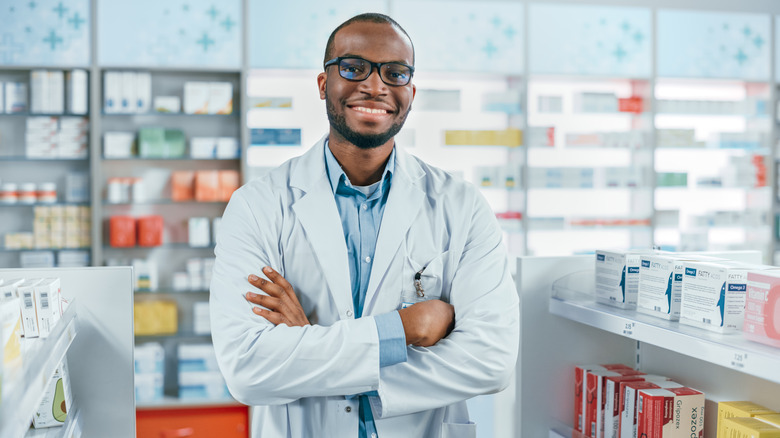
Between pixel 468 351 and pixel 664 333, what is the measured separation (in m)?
0.59

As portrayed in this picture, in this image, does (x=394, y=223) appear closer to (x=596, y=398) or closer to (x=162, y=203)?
(x=596, y=398)

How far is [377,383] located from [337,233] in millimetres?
436

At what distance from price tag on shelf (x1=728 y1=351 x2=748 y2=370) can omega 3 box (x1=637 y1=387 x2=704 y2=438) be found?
0.45 metres

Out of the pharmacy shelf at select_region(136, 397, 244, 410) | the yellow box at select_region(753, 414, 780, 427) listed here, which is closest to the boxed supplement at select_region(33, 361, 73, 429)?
the yellow box at select_region(753, 414, 780, 427)

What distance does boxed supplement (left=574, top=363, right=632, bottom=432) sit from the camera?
2449 millimetres

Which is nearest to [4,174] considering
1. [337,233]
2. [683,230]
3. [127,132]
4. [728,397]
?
[127,132]

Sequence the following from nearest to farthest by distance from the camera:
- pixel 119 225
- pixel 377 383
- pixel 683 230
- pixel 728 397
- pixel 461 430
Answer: pixel 377 383 → pixel 461 430 → pixel 728 397 → pixel 119 225 → pixel 683 230

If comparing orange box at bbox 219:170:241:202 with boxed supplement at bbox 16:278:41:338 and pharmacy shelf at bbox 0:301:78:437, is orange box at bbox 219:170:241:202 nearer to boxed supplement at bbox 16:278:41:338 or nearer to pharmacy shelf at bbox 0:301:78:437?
pharmacy shelf at bbox 0:301:78:437

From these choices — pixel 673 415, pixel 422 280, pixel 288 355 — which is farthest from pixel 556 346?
pixel 288 355

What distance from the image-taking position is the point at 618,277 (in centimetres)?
222

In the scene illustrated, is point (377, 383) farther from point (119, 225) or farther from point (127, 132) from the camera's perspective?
point (127, 132)

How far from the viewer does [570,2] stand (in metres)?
5.54

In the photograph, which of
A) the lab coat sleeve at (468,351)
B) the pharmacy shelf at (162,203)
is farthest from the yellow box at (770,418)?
the pharmacy shelf at (162,203)

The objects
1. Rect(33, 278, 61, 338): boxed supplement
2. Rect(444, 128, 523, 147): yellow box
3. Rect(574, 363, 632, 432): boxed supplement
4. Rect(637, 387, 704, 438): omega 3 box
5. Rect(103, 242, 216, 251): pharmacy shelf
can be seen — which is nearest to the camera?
Rect(33, 278, 61, 338): boxed supplement
